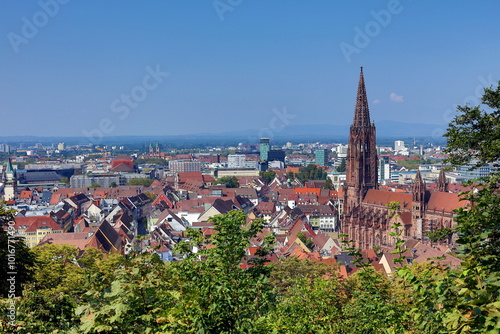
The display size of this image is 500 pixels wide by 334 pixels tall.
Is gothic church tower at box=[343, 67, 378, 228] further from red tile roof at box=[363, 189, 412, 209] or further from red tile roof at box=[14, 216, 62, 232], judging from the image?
red tile roof at box=[14, 216, 62, 232]

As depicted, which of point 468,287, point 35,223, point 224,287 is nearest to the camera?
point 468,287

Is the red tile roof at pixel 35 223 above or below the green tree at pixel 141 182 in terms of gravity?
above

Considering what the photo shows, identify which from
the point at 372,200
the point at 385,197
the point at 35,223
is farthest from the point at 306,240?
the point at 35,223

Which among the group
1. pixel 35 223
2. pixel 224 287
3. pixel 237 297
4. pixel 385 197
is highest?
pixel 224 287

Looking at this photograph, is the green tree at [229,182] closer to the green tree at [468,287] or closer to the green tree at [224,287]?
the green tree at [468,287]

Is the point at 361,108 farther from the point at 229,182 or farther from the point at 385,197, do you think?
the point at 229,182

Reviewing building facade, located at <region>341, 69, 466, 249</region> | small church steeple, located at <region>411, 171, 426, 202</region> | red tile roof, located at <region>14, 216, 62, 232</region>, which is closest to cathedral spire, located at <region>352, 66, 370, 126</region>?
building facade, located at <region>341, 69, 466, 249</region>

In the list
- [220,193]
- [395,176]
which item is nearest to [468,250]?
[220,193]

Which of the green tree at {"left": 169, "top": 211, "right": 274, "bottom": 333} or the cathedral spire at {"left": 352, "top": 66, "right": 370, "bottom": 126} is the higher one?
the cathedral spire at {"left": 352, "top": 66, "right": 370, "bottom": 126}

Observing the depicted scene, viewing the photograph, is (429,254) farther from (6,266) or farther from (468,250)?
(468,250)

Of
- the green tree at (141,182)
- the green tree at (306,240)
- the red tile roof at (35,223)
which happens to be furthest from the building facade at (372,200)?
the green tree at (141,182)

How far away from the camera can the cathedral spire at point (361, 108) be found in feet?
247

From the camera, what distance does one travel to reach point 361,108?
7556 centimetres

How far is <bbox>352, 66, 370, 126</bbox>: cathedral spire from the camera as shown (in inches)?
2960
